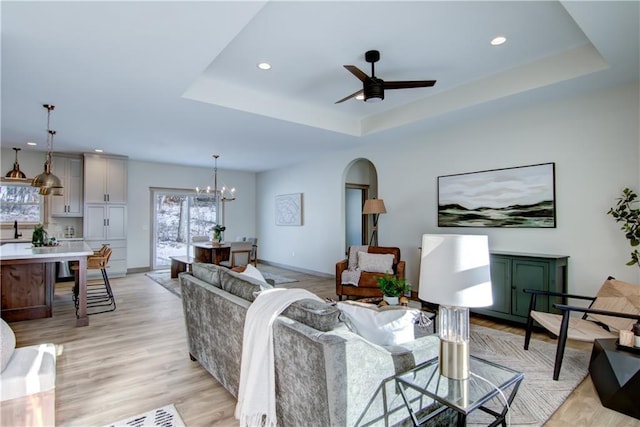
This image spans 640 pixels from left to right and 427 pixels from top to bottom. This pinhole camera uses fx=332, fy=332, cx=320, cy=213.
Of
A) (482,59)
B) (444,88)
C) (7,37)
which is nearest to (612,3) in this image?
(482,59)

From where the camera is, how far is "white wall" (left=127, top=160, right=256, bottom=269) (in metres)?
7.95

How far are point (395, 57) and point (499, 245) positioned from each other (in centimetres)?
278

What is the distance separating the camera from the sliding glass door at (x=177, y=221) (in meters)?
8.35

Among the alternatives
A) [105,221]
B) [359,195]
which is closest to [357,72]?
[359,195]

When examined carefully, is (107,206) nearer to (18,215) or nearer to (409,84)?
(18,215)

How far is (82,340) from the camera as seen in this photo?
3.56 meters

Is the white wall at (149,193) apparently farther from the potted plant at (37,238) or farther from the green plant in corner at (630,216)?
the green plant in corner at (630,216)

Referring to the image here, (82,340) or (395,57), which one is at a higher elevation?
(395,57)

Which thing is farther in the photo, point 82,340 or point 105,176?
point 105,176

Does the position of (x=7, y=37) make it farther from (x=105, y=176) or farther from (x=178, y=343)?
(x=105, y=176)

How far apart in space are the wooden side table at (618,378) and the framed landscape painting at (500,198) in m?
1.91

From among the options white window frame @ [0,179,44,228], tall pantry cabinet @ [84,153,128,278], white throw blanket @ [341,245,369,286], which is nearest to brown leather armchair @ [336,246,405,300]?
white throw blanket @ [341,245,369,286]

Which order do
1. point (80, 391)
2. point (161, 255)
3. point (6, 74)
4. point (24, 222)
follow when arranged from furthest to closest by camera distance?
1. point (161, 255)
2. point (24, 222)
3. point (6, 74)
4. point (80, 391)

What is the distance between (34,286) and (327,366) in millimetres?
4852
